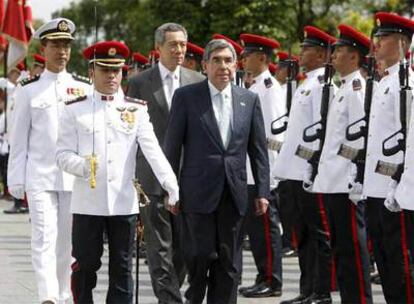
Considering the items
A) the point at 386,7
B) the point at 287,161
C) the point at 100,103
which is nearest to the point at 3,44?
the point at 287,161

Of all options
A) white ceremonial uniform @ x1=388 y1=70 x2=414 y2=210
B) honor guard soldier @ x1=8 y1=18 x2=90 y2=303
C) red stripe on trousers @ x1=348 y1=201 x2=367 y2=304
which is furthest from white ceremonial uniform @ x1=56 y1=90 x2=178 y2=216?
red stripe on trousers @ x1=348 y1=201 x2=367 y2=304

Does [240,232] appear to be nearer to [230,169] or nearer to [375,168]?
[230,169]

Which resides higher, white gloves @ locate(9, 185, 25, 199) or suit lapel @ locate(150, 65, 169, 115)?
suit lapel @ locate(150, 65, 169, 115)

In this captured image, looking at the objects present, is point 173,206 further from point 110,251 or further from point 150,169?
point 150,169

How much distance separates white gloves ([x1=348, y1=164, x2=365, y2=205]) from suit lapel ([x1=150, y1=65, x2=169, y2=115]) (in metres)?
1.50

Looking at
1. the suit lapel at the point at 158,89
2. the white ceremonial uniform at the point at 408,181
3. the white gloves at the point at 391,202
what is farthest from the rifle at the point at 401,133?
the suit lapel at the point at 158,89

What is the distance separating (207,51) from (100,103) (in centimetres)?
80

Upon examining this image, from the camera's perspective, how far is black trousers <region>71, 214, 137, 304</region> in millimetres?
7973

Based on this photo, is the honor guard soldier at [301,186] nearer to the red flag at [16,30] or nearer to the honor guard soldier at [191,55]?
the honor guard soldier at [191,55]

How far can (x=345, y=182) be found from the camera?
8.90 metres

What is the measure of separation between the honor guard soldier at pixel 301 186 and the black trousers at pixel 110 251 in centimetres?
216

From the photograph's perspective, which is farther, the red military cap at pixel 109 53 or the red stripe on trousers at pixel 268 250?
the red stripe on trousers at pixel 268 250

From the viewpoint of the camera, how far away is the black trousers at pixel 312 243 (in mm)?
9703

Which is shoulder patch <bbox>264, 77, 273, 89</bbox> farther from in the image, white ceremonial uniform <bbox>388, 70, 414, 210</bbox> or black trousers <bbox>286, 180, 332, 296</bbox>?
white ceremonial uniform <bbox>388, 70, 414, 210</bbox>
